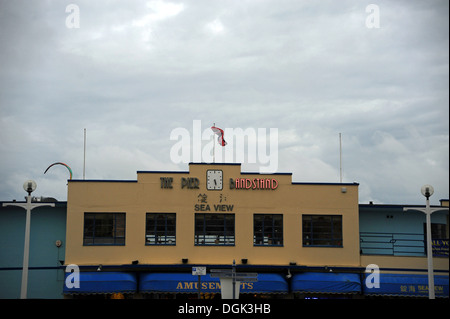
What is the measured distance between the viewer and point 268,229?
108 ft

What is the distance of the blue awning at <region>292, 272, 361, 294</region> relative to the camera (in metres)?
31.2

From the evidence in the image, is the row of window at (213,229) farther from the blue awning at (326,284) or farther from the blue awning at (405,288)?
the blue awning at (405,288)

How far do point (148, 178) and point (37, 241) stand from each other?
28.6ft

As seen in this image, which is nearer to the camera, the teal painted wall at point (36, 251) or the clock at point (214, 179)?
the clock at point (214, 179)

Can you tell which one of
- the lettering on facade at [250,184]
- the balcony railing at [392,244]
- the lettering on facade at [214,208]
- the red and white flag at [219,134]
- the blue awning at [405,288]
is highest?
the red and white flag at [219,134]

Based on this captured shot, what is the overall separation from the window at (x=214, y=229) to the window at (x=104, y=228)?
15.9 ft

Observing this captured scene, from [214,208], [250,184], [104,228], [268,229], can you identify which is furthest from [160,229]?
[268,229]

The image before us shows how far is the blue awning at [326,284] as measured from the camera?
31.2 metres

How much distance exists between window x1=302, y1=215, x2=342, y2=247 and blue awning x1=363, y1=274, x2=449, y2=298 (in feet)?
11.4

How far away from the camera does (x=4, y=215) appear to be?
34125mm

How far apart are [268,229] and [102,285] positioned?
10836 mm

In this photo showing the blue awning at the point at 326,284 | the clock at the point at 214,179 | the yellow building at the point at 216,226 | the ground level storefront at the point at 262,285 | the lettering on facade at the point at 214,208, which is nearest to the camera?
the ground level storefront at the point at 262,285

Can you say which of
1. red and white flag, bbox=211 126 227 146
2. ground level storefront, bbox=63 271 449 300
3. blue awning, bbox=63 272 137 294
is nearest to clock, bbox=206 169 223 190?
red and white flag, bbox=211 126 227 146

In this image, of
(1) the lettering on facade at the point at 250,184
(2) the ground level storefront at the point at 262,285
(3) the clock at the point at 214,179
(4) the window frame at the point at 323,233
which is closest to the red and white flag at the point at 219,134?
(3) the clock at the point at 214,179
